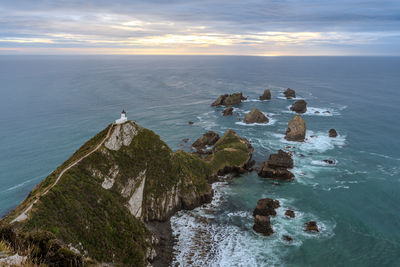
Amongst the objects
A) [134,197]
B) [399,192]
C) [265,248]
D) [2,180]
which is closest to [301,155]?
[399,192]

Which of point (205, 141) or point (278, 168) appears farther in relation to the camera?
point (205, 141)

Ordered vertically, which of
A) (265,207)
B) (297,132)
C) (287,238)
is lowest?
(287,238)

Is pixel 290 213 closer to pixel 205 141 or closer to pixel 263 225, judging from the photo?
pixel 263 225

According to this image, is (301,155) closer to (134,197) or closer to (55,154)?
(134,197)

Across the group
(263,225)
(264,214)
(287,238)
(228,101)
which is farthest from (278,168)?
(228,101)

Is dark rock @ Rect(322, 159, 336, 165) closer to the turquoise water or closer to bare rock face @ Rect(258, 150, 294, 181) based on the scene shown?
the turquoise water

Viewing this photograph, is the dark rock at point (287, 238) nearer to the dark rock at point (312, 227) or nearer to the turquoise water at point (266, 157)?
the turquoise water at point (266, 157)
